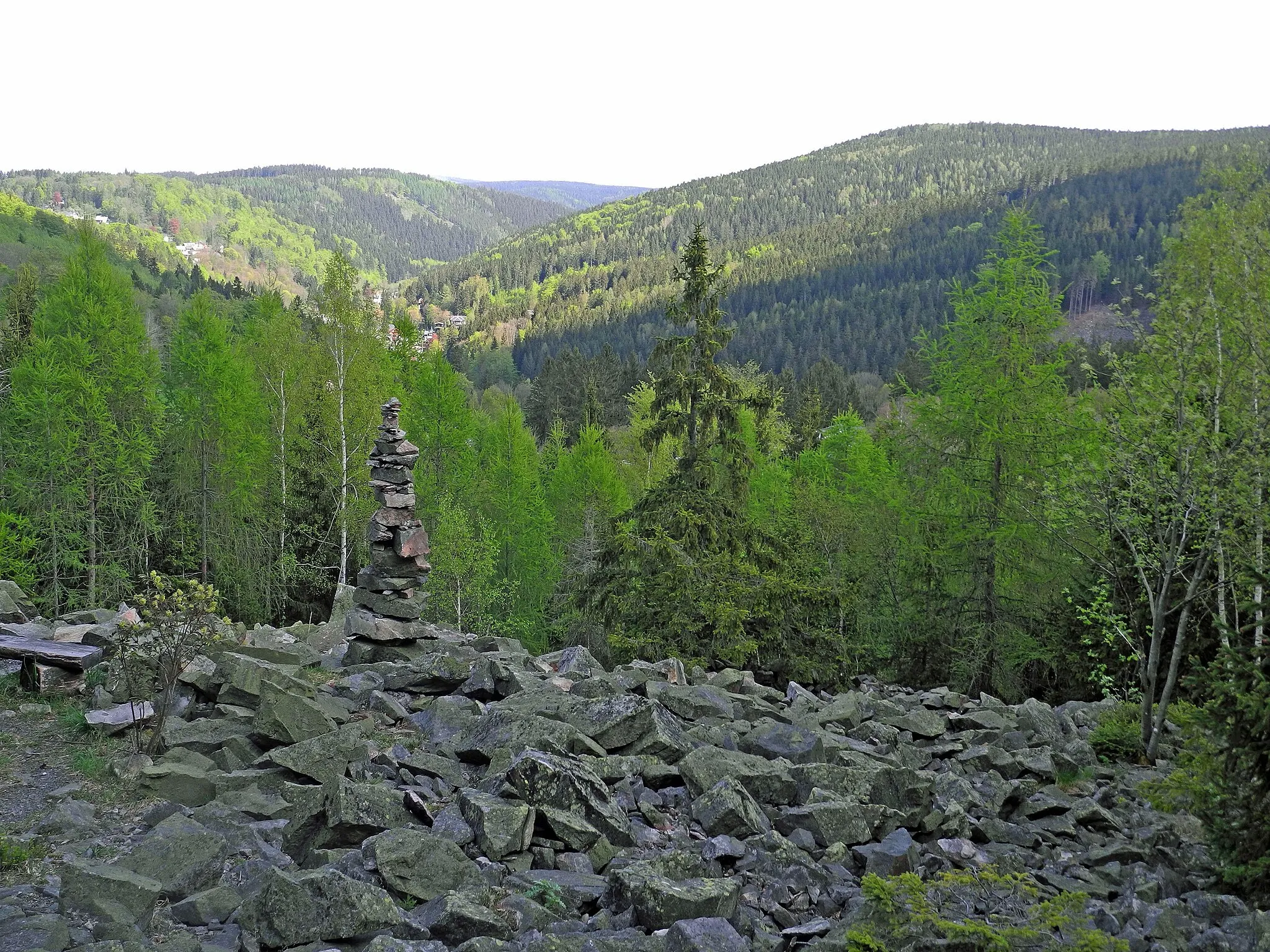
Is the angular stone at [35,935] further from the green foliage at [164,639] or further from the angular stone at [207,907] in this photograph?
the green foliage at [164,639]

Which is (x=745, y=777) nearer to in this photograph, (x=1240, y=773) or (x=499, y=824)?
(x=499, y=824)

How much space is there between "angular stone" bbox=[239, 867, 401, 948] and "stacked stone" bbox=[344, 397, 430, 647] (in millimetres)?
7868

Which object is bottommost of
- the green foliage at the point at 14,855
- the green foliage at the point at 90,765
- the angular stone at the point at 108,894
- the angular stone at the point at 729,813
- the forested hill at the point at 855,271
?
the angular stone at the point at 729,813

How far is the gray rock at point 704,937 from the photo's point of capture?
5.25 m

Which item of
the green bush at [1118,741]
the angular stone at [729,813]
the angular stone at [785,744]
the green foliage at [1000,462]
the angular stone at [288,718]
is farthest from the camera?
the green foliage at [1000,462]

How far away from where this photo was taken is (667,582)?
16953 millimetres

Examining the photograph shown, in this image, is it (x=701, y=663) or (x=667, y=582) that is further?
(x=667, y=582)

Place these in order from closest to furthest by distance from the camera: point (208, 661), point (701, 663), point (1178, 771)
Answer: point (1178, 771) < point (208, 661) < point (701, 663)

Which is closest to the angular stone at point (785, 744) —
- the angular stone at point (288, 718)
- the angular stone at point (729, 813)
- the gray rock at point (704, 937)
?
the angular stone at point (729, 813)

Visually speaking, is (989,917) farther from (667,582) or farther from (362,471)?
(362,471)

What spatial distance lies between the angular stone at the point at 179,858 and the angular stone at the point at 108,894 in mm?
224

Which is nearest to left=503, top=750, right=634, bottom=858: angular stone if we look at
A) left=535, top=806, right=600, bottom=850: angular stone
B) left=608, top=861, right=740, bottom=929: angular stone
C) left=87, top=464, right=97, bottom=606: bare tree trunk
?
left=535, top=806, right=600, bottom=850: angular stone

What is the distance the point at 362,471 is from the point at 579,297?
149m

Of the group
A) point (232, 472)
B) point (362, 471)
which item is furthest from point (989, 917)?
point (232, 472)
